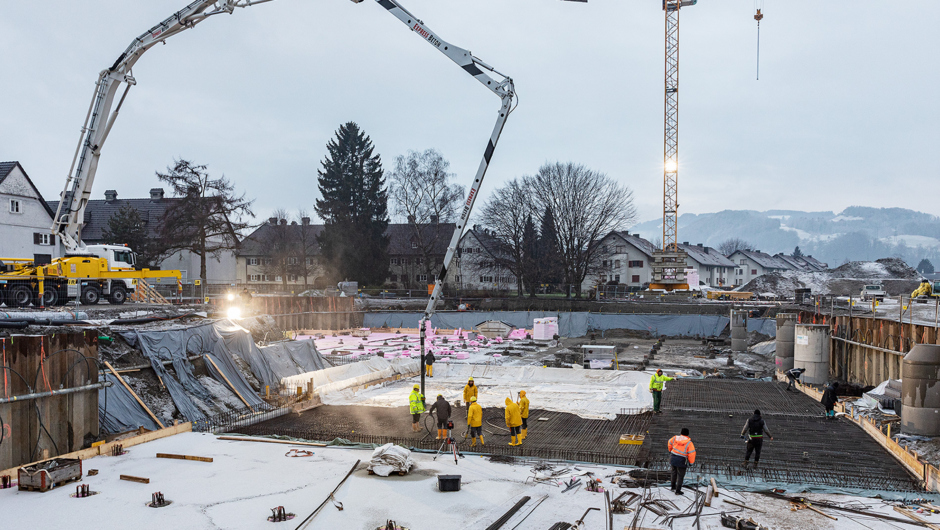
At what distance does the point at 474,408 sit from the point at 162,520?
6.62 m

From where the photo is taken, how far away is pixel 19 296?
20.0m

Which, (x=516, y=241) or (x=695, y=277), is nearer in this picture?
(x=516, y=241)

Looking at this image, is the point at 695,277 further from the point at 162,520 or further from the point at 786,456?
the point at 162,520

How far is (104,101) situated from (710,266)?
3231 inches

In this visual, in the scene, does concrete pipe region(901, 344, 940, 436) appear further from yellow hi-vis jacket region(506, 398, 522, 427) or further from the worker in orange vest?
yellow hi-vis jacket region(506, 398, 522, 427)

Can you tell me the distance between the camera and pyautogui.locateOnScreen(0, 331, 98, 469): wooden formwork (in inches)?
451

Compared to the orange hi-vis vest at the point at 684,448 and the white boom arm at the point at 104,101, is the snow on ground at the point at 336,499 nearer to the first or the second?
the orange hi-vis vest at the point at 684,448

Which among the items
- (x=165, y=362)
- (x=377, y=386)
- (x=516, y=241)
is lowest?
(x=377, y=386)

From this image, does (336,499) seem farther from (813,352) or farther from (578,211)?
(578,211)

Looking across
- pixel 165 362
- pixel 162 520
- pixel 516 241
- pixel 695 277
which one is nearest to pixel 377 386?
pixel 165 362

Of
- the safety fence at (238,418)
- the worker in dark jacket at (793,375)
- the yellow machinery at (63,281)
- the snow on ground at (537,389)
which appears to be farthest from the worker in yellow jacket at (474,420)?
the yellow machinery at (63,281)

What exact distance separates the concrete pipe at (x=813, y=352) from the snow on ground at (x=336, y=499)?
12837 millimetres

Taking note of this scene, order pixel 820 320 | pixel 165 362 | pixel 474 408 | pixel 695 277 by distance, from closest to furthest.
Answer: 1. pixel 474 408
2. pixel 165 362
3. pixel 820 320
4. pixel 695 277

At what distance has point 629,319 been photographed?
42594mm
